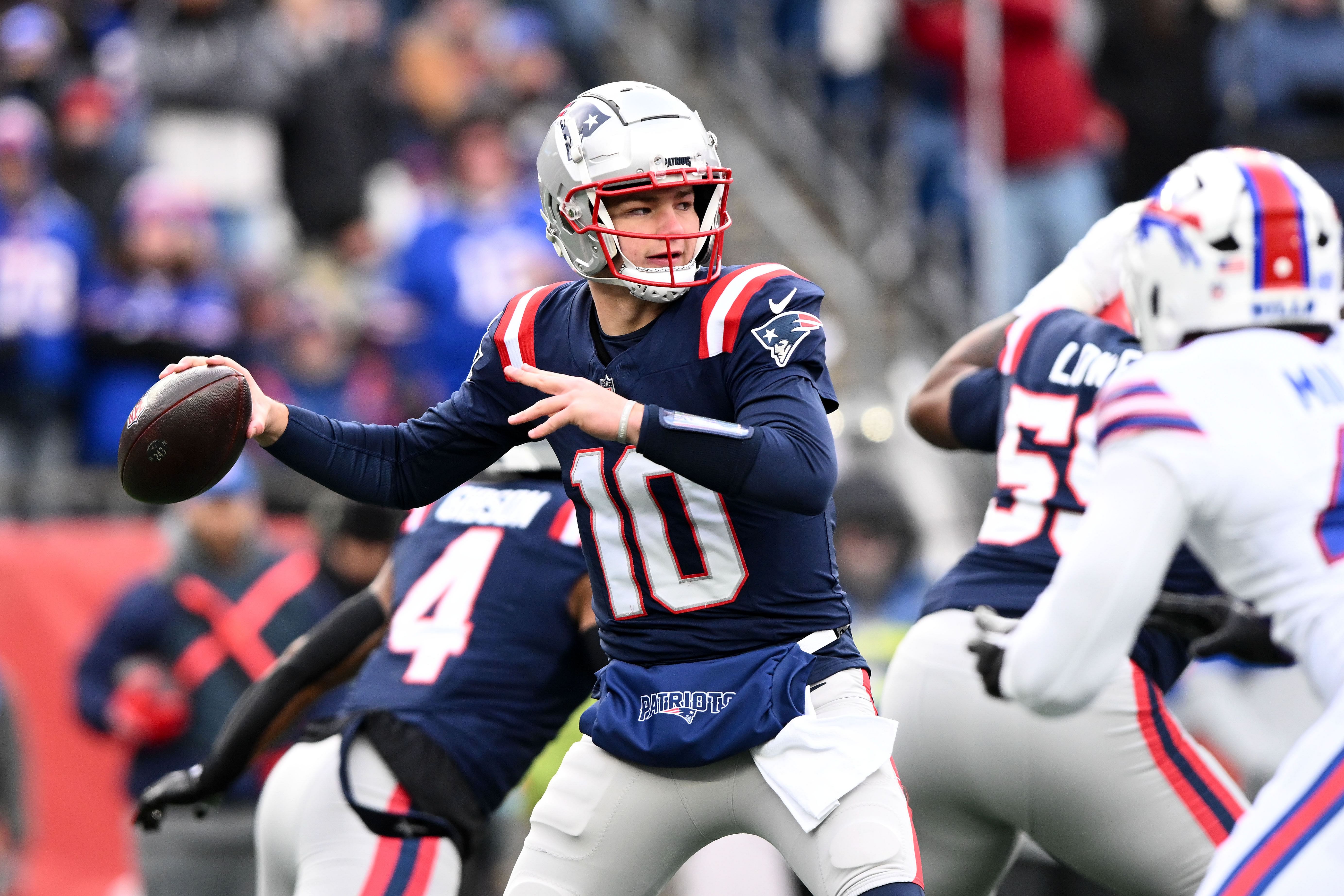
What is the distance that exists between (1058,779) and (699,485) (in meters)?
0.97

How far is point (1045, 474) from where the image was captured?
3.95m

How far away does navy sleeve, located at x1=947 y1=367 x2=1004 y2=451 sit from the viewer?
4219 millimetres

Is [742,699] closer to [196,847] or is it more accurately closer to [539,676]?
[539,676]

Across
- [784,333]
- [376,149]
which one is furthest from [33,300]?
[784,333]

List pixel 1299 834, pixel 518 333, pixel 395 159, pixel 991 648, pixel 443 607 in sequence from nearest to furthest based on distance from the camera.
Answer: pixel 1299 834, pixel 991 648, pixel 518 333, pixel 443 607, pixel 395 159

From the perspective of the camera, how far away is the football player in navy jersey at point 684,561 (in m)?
3.47

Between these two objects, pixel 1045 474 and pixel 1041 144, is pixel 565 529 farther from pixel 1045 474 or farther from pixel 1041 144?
pixel 1041 144

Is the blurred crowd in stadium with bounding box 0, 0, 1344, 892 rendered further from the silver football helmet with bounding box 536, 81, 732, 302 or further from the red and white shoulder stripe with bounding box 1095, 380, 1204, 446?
the red and white shoulder stripe with bounding box 1095, 380, 1204, 446

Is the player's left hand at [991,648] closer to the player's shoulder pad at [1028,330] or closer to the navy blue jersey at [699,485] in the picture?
the navy blue jersey at [699,485]

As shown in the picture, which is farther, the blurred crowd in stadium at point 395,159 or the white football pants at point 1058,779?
the blurred crowd in stadium at point 395,159

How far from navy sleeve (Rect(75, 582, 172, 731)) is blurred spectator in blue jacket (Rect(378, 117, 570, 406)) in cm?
221

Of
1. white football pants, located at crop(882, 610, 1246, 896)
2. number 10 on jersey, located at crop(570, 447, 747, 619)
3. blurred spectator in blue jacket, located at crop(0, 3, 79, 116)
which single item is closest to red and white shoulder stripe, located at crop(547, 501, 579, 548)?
number 10 on jersey, located at crop(570, 447, 747, 619)

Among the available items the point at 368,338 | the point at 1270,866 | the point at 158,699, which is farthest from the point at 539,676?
the point at 368,338

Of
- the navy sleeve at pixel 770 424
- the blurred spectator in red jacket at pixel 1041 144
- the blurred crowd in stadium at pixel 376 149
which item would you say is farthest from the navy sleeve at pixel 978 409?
the blurred spectator in red jacket at pixel 1041 144
